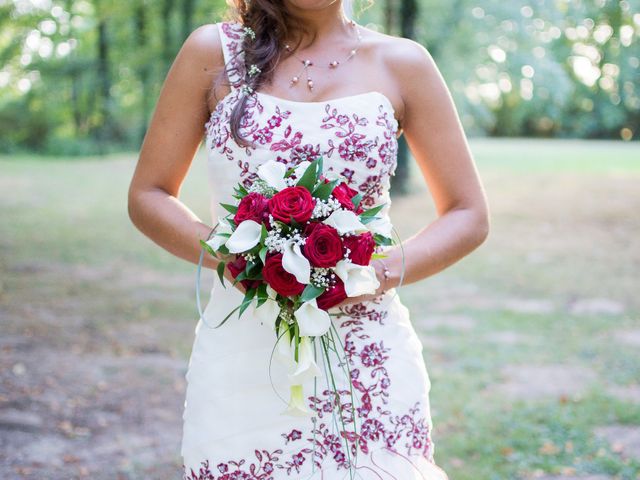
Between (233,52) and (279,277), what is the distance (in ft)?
2.93

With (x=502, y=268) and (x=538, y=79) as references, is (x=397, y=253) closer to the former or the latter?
(x=502, y=268)

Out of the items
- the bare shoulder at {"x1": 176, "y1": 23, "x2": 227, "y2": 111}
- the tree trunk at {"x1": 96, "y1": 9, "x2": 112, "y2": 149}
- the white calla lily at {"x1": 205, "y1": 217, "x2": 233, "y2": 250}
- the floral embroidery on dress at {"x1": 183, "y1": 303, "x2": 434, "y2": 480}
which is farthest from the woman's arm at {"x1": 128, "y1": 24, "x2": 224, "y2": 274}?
the tree trunk at {"x1": 96, "y1": 9, "x2": 112, "y2": 149}

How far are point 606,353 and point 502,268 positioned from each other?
380 cm

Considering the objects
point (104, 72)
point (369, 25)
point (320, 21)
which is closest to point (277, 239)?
point (320, 21)

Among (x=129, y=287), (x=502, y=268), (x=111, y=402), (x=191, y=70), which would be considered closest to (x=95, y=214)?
(x=129, y=287)

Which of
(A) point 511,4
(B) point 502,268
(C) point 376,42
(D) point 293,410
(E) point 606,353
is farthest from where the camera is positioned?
(A) point 511,4

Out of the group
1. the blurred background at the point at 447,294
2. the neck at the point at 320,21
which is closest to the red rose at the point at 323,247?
the neck at the point at 320,21

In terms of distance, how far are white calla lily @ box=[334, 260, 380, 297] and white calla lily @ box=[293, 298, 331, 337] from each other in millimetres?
87

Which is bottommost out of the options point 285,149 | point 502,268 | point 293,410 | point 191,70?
point 502,268

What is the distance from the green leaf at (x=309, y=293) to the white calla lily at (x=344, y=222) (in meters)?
0.15

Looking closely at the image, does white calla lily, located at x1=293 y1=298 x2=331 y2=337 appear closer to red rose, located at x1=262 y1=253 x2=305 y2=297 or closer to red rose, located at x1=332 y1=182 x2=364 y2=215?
red rose, located at x1=262 y1=253 x2=305 y2=297

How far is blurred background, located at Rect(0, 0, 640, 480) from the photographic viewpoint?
212 inches

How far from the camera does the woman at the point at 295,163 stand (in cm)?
232

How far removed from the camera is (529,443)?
17.8 feet
